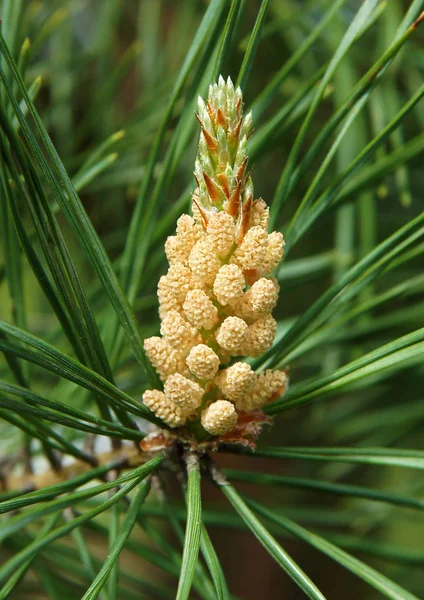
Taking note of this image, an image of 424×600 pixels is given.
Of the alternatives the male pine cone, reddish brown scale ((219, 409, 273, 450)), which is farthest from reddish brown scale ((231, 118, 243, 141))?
reddish brown scale ((219, 409, 273, 450))

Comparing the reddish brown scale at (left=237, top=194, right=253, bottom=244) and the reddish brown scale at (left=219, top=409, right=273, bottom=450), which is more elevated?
the reddish brown scale at (left=237, top=194, right=253, bottom=244)

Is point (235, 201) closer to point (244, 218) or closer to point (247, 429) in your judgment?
point (244, 218)

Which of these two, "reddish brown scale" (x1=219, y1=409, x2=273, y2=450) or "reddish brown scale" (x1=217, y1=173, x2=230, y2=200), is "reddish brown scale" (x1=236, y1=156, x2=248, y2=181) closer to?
"reddish brown scale" (x1=217, y1=173, x2=230, y2=200)

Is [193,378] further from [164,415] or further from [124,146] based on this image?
[124,146]

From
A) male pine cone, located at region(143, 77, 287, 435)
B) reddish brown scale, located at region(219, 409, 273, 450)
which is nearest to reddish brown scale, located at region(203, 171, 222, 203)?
male pine cone, located at region(143, 77, 287, 435)

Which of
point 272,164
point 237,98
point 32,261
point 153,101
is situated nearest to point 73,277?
point 32,261

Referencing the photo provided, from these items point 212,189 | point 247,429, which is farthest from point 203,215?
point 247,429

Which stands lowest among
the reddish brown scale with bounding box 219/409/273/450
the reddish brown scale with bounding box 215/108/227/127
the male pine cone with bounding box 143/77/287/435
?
the reddish brown scale with bounding box 219/409/273/450
